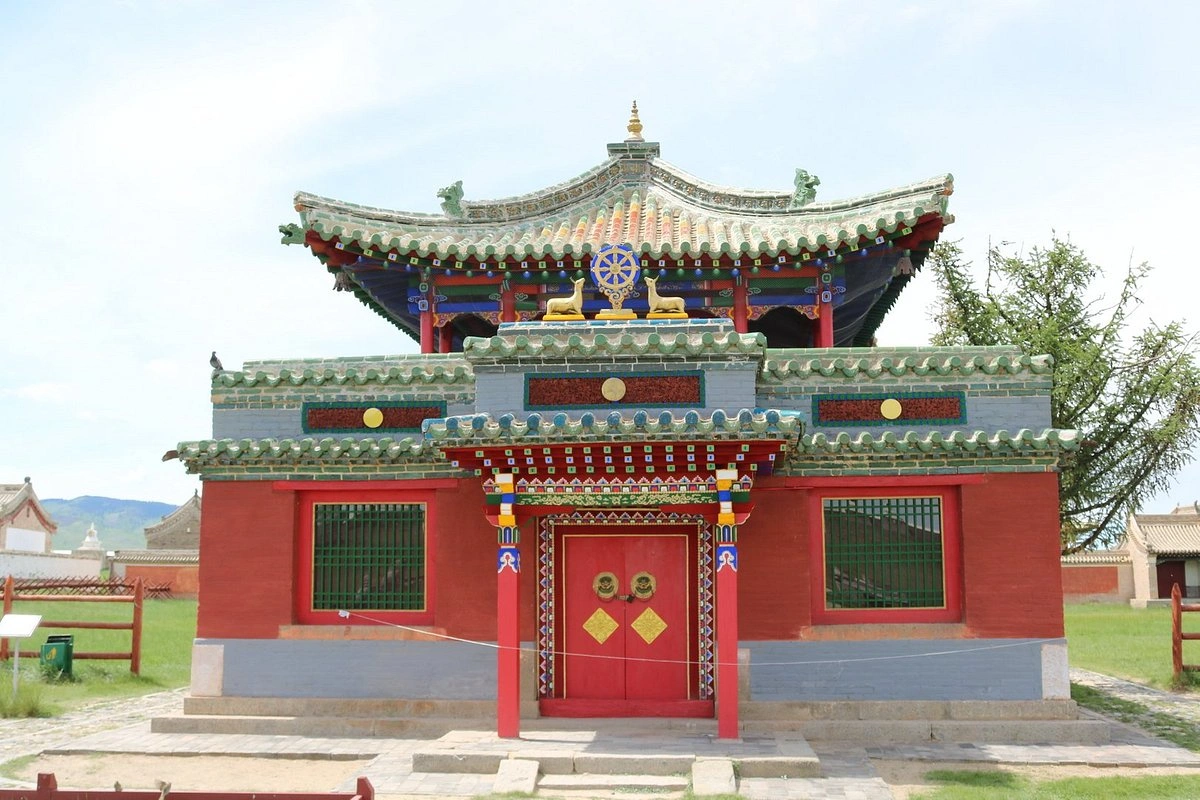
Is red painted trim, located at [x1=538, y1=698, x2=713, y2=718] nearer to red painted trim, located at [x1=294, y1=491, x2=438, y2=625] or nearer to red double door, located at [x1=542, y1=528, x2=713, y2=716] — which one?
red double door, located at [x1=542, y1=528, x2=713, y2=716]

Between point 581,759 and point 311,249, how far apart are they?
7.66m

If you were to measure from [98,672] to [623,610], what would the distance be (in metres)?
9.39

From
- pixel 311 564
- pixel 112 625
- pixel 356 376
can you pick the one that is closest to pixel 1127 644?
pixel 311 564

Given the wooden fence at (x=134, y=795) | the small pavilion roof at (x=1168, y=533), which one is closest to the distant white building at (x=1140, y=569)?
the small pavilion roof at (x=1168, y=533)

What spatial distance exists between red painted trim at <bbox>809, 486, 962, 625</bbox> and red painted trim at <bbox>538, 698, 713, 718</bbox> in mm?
1635

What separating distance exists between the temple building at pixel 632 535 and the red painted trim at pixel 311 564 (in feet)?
0.10

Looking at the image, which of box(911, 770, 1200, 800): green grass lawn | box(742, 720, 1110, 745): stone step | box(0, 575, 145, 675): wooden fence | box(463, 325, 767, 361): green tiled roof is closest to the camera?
box(911, 770, 1200, 800): green grass lawn

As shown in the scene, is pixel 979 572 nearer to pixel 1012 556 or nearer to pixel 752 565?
pixel 1012 556

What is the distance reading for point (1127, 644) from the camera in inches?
937

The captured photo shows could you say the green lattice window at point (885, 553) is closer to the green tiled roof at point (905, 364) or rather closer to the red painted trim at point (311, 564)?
the green tiled roof at point (905, 364)

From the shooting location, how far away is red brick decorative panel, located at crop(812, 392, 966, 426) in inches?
524

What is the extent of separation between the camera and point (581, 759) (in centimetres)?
1093

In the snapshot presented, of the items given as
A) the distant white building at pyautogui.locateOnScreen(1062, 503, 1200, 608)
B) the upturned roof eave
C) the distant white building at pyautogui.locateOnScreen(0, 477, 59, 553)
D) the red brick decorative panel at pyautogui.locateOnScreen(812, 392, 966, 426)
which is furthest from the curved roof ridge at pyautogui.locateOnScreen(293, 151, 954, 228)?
the distant white building at pyautogui.locateOnScreen(0, 477, 59, 553)

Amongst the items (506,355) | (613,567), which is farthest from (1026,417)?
(506,355)
